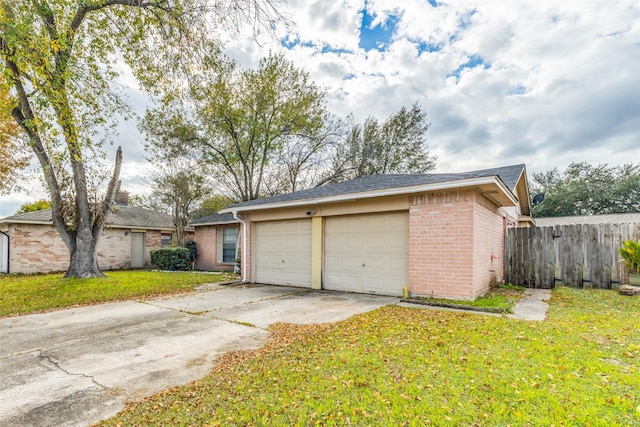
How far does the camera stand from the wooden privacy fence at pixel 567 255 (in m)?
8.27

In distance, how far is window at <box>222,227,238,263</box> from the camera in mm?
15210

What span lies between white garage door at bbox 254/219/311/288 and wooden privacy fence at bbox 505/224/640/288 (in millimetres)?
6315

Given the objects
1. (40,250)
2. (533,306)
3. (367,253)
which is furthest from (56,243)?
(533,306)

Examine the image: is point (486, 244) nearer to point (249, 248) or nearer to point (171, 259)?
point (249, 248)

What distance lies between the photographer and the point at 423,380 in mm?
2943

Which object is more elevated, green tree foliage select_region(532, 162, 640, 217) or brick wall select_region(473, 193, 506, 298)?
green tree foliage select_region(532, 162, 640, 217)

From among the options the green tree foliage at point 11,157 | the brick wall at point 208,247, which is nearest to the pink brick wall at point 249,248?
the brick wall at point 208,247

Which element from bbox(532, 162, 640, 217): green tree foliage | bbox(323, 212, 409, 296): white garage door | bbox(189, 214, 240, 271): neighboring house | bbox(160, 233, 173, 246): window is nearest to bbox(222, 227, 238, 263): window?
bbox(189, 214, 240, 271): neighboring house

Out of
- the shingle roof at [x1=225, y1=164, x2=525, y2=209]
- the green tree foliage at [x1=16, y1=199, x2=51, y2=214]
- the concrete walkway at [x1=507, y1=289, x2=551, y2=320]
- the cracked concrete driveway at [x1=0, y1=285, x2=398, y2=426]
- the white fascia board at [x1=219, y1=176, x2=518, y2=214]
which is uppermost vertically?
the green tree foliage at [x1=16, y1=199, x2=51, y2=214]

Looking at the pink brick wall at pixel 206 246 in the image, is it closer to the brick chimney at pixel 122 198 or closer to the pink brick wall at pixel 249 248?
the pink brick wall at pixel 249 248

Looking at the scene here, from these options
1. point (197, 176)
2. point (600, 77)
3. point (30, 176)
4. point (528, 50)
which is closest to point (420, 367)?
point (528, 50)

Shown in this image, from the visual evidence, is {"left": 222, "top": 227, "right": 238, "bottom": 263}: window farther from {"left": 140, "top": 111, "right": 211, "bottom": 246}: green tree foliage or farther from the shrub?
the shrub

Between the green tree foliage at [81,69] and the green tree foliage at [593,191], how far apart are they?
108 feet

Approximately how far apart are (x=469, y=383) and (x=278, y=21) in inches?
255
